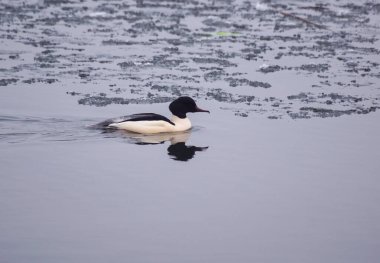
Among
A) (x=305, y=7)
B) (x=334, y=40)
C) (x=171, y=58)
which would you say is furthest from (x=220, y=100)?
(x=305, y=7)

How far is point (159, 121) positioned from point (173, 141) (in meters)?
0.43

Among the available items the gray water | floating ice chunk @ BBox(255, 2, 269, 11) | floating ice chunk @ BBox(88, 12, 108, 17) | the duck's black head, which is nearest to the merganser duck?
the duck's black head

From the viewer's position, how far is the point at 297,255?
921cm

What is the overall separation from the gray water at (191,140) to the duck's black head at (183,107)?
1.24ft

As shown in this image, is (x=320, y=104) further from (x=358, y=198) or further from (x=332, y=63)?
(x=358, y=198)

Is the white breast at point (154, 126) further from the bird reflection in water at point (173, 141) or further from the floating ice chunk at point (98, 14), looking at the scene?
the floating ice chunk at point (98, 14)

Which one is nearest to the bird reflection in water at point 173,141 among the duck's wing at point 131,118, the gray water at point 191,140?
the gray water at point 191,140

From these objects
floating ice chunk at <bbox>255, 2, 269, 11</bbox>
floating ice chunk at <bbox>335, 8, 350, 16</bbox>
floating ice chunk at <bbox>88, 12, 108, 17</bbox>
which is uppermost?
floating ice chunk at <bbox>255, 2, 269, 11</bbox>

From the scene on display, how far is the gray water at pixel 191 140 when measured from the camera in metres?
9.55

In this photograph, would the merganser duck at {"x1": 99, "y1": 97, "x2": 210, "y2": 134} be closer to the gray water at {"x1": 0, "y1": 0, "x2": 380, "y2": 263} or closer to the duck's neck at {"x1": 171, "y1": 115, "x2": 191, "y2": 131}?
the duck's neck at {"x1": 171, "y1": 115, "x2": 191, "y2": 131}

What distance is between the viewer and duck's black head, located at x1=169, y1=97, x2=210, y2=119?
14.6m

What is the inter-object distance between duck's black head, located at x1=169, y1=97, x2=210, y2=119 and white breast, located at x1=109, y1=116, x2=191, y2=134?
10 centimetres

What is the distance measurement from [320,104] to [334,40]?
18.8 ft

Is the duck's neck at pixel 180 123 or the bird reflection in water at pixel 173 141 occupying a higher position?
the duck's neck at pixel 180 123
